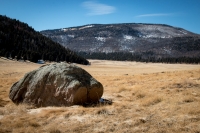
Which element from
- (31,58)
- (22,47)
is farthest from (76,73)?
(22,47)

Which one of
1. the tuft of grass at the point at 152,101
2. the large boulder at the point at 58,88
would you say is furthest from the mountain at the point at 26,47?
the tuft of grass at the point at 152,101

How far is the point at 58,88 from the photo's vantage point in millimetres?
11703

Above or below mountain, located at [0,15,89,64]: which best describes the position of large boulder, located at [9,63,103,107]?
below

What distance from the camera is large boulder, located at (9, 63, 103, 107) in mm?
11328

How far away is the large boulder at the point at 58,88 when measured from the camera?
11328 mm

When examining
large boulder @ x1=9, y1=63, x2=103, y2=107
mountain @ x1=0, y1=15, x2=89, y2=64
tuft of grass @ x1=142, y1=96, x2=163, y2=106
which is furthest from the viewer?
mountain @ x1=0, y1=15, x2=89, y2=64

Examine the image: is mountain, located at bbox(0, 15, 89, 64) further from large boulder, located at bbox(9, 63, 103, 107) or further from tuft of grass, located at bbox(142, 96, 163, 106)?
tuft of grass, located at bbox(142, 96, 163, 106)

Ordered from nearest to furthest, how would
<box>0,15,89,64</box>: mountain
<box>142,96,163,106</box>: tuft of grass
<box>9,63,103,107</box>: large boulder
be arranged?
1. <box>142,96,163,106</box>: tuft of grass
2. <box>9,63,103,107</box>: large boulder
3. <box>0,15,89,64</box>: mountain

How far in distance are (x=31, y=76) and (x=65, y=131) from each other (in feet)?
22.9

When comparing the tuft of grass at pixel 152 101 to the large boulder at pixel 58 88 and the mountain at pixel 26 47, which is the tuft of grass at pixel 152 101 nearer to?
the large boulder at pixel 58 88

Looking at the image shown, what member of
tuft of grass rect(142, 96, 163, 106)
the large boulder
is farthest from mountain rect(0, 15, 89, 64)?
tuft of grass rect(142, 96, 163, 106)

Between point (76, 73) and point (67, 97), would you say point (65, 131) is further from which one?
point (76, 73)

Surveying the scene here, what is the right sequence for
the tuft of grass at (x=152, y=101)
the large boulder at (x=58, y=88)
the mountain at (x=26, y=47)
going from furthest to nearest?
1. the mountain at (x=26, y=47)
2. the large boulder at (x=58, y=88)
3. the tuft of grass at (x=152, y=101)

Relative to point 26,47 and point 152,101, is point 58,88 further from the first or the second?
point 26,47
